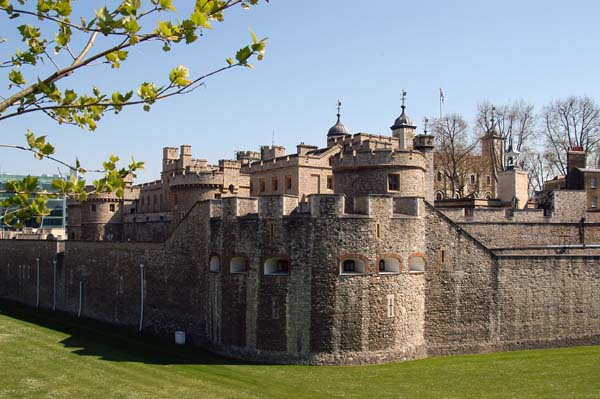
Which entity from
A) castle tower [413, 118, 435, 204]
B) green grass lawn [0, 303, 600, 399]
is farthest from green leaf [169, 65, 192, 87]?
castle tower [413, 118, 435, 204]

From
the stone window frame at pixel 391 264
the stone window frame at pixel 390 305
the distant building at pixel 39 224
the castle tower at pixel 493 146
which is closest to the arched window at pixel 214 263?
the distant building at pixel 39 224

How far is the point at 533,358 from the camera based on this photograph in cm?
2231

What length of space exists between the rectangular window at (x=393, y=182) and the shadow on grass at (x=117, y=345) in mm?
9705

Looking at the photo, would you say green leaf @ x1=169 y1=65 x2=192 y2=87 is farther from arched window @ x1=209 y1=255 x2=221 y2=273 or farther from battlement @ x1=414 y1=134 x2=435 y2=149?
battlement @ x1=414 y1=134 x2=435 y2=149

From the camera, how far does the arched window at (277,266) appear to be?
887 inches

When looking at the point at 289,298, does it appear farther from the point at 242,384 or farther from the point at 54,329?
the point at 54,329

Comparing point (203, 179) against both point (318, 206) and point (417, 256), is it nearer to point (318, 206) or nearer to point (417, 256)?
point (318, 206)

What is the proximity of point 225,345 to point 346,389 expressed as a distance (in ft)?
21.9

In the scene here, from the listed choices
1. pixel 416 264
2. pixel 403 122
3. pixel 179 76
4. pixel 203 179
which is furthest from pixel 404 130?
pixel 179 76

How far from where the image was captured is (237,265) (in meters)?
23.9

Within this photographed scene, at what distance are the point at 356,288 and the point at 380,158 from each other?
6642mm

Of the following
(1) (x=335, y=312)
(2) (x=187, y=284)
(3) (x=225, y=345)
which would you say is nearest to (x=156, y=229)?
(2) (x=187, y=284)

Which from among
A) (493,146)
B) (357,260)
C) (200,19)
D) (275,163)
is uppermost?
(493,146)

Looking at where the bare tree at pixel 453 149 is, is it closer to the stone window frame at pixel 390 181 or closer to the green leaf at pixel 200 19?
the stone window frame at pixel 390 181
